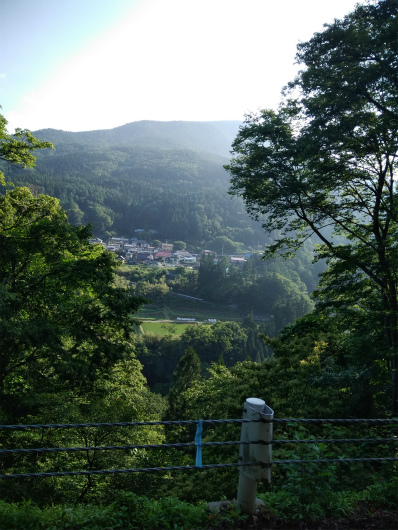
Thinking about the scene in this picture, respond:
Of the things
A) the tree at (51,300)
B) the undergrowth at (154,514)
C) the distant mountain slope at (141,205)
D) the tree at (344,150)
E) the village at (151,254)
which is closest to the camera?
the undergrowth at (154,514)

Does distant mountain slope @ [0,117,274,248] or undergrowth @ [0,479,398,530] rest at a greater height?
distant mountain slope @ [0,117,274,248]

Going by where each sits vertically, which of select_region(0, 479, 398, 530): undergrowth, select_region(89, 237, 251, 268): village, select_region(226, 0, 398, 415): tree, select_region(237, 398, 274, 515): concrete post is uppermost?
select_region(226, 0, 398, 415): tree

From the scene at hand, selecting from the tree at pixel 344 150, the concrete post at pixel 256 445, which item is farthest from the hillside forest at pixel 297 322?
the concrete post at pixel 256 445

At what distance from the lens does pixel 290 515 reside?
8.68ft

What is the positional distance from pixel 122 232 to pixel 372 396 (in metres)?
131

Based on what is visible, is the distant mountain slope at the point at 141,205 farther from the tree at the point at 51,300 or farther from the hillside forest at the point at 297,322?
the hillside forest at the point at 297,322

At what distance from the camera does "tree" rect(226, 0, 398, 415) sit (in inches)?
290

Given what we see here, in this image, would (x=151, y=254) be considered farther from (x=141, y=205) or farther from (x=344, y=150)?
(x=344, y=150)

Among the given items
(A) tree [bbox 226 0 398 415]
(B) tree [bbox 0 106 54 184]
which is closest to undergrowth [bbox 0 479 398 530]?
(A) tree [bbox 226 0 398 415]

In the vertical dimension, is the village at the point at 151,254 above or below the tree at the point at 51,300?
below

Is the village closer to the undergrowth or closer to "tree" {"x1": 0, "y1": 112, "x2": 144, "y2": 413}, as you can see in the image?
"tree" {"x1": 0, "y1": 112, "x2": 144, "y2": 413}

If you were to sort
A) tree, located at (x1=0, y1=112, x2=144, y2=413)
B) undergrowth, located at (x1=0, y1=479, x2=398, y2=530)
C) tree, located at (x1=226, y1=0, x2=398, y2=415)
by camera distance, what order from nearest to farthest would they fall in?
1. undergrowth, located at (x1=0, y1=479, x2=398, y2=530)
2. tree, located at (x1=226, y1=0, x2=398, y2=415)
3. tree, located at (x1=0, y1=112, x2=144, y2=413)

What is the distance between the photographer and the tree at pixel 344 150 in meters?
7.38

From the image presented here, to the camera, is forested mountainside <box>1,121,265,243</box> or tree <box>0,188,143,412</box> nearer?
tree <box>0,188,143,412</box>
